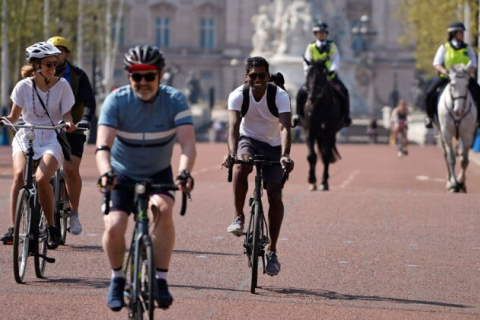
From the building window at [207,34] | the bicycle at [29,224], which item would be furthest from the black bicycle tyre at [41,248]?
the building window at [207,34]

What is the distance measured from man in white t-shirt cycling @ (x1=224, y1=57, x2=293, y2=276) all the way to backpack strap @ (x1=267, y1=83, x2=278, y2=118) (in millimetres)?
18

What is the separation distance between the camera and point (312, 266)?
43.7 ft

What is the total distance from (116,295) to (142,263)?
1.09 feet

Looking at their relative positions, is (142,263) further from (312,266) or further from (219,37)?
(219,37)

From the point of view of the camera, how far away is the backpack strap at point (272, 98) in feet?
39.7

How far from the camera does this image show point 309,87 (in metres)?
24.9

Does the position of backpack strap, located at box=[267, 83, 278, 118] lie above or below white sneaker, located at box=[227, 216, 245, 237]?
above

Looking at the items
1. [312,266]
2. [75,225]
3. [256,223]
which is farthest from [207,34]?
[256,223]

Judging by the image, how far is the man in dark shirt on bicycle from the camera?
919cm

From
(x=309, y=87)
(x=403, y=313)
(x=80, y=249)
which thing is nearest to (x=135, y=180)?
(x=403, y=313)

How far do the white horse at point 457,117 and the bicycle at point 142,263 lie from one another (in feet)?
50.8

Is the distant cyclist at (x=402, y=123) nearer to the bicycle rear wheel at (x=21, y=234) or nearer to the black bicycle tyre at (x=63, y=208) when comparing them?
the black bicycle tyre at (x=63, y=208)

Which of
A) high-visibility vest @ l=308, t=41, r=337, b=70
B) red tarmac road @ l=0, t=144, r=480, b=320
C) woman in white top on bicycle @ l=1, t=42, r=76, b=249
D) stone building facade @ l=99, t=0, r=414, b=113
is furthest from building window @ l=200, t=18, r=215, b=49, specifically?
woman in white top on bicycle @ l=1, t=42, r=76, b=249

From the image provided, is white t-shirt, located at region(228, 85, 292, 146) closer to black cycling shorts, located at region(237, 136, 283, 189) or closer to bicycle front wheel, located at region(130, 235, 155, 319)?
black cycling shorts, located at region(237, 136, 283, 189)
